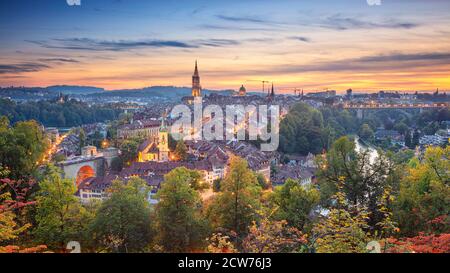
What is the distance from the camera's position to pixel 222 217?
32.3 feet

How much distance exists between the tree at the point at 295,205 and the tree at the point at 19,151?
264 inches

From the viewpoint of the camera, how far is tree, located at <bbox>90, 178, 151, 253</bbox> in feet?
28.7

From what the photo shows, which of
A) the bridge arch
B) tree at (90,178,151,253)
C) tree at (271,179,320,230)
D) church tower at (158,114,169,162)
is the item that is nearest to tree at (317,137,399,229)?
tree at (271,179,320,230)

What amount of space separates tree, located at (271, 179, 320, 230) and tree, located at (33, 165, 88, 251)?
4.69m

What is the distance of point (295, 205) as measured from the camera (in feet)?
33.9

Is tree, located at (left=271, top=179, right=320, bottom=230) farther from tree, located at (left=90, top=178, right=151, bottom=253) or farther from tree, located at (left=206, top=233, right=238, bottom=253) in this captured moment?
tree, located at (left=206, top=233, right=238, bottom=253)

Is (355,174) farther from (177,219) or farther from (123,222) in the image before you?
(123,222)

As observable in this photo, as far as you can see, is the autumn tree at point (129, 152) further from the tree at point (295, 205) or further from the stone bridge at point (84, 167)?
the tree at point (295, 205)

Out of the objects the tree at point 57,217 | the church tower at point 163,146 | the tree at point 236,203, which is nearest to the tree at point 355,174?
the tree at point 236,203

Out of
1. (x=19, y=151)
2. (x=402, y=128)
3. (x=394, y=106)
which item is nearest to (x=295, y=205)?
(x=19, y=151)

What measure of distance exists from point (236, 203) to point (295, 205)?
5.33 ft

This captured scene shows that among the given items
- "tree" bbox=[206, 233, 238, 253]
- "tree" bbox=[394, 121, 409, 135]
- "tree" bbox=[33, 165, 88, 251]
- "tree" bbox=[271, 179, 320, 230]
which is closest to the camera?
"tree" bbox=[206, 233, 238, 253]

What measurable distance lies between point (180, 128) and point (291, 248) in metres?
32.6
